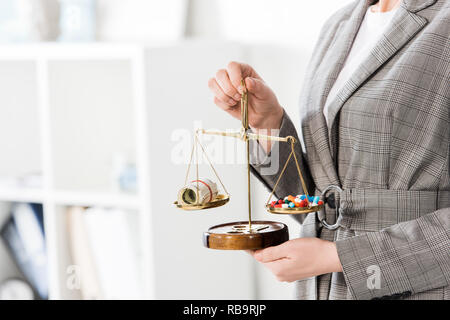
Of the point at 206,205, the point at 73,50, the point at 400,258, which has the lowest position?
the point at 400,258

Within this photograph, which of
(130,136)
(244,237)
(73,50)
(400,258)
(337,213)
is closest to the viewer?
(244,237)

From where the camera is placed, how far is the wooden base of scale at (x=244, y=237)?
3.04 ft

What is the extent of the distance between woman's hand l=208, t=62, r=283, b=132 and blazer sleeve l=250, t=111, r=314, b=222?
29 millimetres

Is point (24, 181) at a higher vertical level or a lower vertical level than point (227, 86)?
lower

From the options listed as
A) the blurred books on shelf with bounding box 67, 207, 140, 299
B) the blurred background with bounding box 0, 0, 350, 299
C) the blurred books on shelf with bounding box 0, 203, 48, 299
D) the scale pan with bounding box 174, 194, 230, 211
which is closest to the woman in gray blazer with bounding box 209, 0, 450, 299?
the scale pan with bounding box 174, 194, 230, 211

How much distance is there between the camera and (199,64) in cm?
175

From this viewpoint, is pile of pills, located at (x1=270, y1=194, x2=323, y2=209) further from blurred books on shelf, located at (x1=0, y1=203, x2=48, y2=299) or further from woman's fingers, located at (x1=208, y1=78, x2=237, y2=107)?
blurred books on shelf, located at (x1=0, y1=203, x2=48, y2=299)

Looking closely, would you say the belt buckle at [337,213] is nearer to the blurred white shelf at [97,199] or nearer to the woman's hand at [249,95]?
the woman's hand at [249,95]

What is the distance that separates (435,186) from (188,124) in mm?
837

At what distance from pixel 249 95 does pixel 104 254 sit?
3.29 ft

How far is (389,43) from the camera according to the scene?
1.05m

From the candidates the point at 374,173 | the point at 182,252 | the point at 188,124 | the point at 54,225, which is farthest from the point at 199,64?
the point at 374,173

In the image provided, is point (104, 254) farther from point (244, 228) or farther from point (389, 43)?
point (389, 43)

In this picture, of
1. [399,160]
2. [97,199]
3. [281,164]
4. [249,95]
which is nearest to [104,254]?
[97,199]
